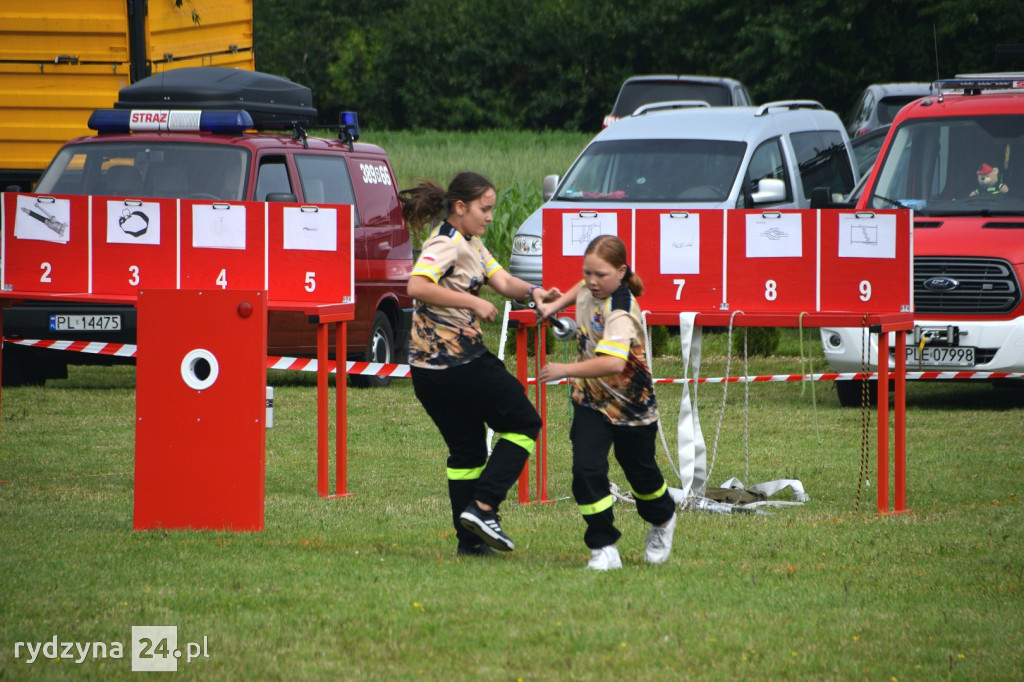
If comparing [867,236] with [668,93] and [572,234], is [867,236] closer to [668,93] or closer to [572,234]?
[572,234]

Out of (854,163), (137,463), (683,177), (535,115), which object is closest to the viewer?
(137,463)

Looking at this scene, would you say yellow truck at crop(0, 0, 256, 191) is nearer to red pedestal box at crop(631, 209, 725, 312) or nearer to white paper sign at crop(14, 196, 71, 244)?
white paper sign at crop(14, 196, 71, 244)

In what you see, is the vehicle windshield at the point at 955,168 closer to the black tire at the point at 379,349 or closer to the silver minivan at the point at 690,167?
the silver minivan at the point at 690,167

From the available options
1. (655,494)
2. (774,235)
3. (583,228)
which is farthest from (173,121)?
(655,494)

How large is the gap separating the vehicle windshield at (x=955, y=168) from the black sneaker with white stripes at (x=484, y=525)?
691 cm

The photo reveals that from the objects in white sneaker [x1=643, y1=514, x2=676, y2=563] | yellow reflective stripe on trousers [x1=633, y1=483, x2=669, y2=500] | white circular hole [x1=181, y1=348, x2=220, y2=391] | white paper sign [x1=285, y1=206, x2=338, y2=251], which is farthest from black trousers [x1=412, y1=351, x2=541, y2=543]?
white paper sign [x1=285, y1=206, x2=338, y2=251]

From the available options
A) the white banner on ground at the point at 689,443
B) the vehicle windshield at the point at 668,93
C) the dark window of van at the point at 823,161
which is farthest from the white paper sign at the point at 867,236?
the vehicle windshield at the point at 668,93

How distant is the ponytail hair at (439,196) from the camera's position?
6.55 m

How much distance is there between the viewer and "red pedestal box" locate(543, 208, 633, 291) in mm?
8562

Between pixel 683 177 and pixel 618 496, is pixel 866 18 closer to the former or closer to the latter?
pixel 683 177

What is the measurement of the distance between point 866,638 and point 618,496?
3048 millimetres

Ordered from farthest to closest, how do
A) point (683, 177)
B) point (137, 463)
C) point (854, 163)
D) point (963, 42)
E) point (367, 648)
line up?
point (963, 42) → point (854, 163) → point (683, 177) → point (137, 463) → point (367, 648)

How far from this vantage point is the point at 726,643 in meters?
5.19

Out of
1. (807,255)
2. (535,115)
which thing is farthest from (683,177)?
(535,115)
